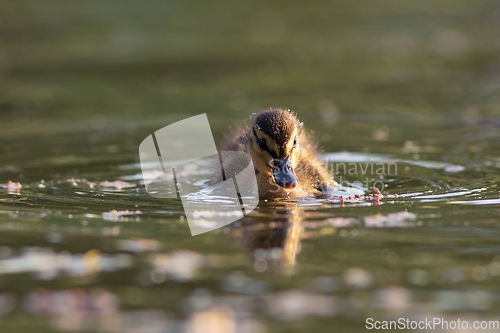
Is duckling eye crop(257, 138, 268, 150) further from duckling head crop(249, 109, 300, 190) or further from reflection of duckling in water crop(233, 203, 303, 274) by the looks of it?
reflection of duckling in water crop(233, 203, 303, 274)

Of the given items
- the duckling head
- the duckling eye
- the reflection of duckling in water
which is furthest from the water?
the duckling eye

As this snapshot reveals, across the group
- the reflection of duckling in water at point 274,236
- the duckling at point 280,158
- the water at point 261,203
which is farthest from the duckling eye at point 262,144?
the reflection of duckling in water at point 274,236

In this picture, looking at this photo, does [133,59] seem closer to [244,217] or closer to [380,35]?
[380,35]

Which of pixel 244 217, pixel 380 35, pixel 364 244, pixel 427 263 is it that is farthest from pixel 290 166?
pixel 380 35

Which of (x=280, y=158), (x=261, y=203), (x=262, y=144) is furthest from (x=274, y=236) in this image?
(x=262, y=144)

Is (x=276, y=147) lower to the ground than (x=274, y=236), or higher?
higher

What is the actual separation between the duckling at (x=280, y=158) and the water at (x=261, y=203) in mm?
351

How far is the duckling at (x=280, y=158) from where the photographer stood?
622cm

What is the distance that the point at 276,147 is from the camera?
6.26m

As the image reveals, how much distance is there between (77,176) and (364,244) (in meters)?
3.68

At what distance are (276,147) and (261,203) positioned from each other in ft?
1.78

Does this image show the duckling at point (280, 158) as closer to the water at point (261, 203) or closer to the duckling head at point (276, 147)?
the duckling head at point (276, 147)

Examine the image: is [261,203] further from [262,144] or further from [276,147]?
[262,144]

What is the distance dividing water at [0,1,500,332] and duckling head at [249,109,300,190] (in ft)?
0.91
